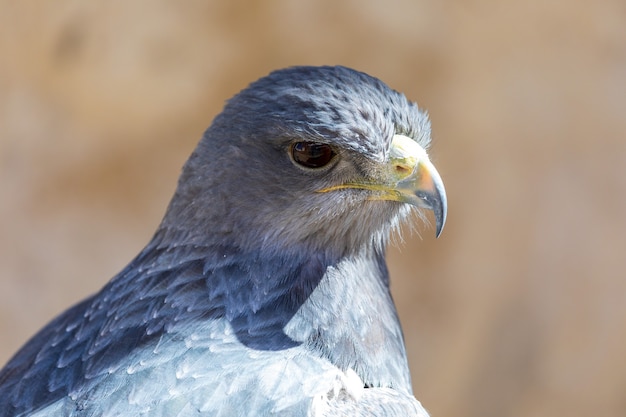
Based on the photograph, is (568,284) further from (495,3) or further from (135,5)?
(135,5)

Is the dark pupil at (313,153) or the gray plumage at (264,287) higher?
the dark pupil at (313,153)

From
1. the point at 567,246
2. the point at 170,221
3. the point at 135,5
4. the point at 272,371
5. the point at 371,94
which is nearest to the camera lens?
the point at 272,371

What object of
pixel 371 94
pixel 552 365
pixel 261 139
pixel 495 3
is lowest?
pixel 552 365

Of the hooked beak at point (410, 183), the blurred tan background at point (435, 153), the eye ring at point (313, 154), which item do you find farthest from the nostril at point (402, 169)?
the blurred tan background at point (435, 153)

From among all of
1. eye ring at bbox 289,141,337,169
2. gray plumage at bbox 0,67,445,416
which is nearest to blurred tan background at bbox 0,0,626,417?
gray plumage at bbox 0,67,445,416

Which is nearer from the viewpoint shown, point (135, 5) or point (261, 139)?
point (261, 139)

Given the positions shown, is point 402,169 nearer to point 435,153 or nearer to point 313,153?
point 313,153

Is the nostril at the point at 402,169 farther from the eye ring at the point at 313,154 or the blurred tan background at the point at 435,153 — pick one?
the blurred tan background at the point at 435,153

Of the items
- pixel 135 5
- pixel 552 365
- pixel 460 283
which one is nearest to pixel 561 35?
pixel 460 283

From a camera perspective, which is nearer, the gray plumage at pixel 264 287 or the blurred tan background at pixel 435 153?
the gray plumage at pixel 264 287
